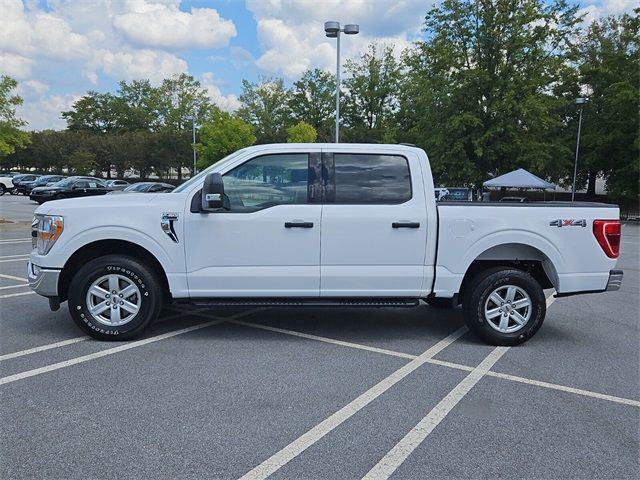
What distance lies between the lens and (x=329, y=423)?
3.51 m

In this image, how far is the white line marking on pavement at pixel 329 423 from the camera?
295cm

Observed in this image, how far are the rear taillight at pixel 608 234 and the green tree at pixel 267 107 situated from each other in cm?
5905

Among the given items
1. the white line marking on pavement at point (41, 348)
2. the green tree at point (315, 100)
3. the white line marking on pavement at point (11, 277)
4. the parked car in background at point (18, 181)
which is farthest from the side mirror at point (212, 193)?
the green tree at point (315, 100)

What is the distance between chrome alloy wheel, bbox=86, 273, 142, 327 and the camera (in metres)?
5.05

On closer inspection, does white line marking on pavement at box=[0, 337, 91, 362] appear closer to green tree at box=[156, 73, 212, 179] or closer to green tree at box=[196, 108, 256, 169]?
green tree at box=[196, 108, 256, 169]

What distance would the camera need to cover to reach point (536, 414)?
3.72 meters

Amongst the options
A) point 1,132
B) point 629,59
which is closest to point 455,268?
point 1,132

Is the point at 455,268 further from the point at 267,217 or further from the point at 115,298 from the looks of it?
the point at 115,298

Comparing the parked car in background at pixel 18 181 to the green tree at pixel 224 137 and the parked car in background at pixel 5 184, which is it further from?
the green tree at pixel 224 137

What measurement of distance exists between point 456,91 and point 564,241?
2953 cm

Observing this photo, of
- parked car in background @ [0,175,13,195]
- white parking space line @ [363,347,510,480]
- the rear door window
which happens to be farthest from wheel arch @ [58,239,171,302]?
parked car in background @ [0,175,13,195]

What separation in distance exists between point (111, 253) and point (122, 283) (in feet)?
1.27

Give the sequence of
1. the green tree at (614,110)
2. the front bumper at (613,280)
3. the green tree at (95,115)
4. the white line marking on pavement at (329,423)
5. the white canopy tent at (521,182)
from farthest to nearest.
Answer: the green tree at (95,115)
the green tree at (614,110)
the white canopy tent at (521,182)
the front bumper at (613,280)
the white line marking on pavement at (329,423)

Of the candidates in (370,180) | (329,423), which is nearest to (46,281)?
(329,423)
